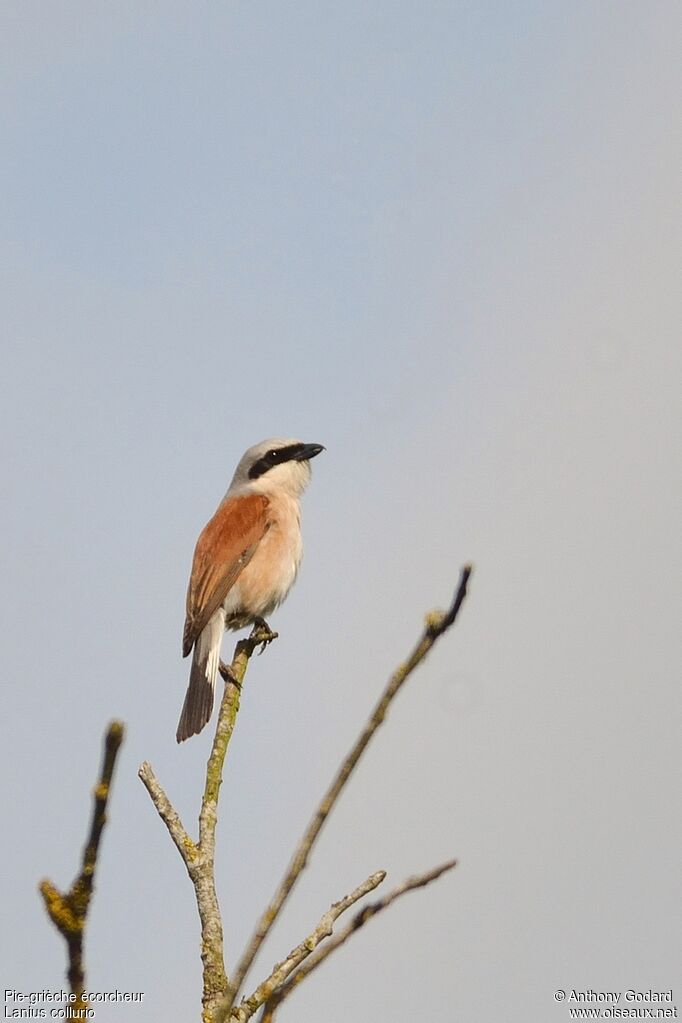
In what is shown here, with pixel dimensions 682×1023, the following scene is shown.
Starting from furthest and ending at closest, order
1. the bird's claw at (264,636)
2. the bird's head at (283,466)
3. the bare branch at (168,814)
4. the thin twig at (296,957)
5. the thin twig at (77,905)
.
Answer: the bird's head at (283,466), the bird's claw at (264,636), the bare branch at (168,814), the thin twig at (296,957), the thin twig at (77,905)

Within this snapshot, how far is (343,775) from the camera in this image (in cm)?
187

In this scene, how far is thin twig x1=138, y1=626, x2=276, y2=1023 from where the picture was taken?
2.75 meters

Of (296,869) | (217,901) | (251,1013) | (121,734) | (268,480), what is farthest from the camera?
(268,480)

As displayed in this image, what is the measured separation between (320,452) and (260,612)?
1307 millimetres

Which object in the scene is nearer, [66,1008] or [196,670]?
[66,1008]

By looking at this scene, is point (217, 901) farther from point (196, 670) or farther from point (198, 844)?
point (196, 670)

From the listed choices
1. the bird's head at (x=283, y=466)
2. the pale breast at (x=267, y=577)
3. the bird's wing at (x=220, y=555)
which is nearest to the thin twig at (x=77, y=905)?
the bird's wing at (x=220, y=555)

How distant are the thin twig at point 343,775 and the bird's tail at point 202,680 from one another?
4030 millimetres

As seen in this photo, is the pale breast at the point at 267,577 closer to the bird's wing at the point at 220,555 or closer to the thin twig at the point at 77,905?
the bird's wing at the point at 220,555

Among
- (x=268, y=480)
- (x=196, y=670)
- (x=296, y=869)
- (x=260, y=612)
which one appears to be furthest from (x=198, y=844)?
(x=268, y=480)

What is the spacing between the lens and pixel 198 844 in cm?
Answer: 303

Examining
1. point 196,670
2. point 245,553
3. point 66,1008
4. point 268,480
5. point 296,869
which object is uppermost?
point 268,480

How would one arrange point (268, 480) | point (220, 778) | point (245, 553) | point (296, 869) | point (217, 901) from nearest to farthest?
point (296, 869) < point (217, 901) < point (220, 778) < point (245, 553) < point (268, 480)

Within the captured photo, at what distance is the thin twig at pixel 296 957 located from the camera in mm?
2277
